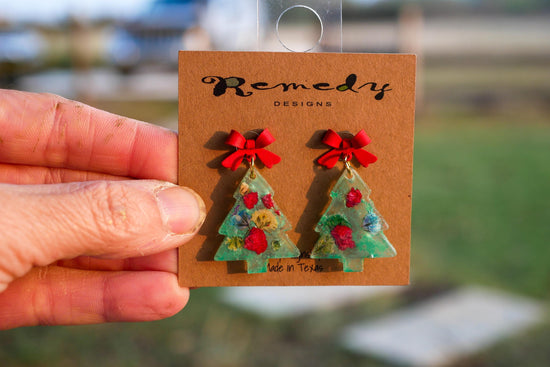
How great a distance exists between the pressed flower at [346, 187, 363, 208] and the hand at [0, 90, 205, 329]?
43 centimetres

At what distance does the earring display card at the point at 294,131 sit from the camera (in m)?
1.44

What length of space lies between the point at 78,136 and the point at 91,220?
1.17 feet

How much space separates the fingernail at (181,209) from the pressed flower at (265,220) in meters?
0.16

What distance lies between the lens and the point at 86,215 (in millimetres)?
1320

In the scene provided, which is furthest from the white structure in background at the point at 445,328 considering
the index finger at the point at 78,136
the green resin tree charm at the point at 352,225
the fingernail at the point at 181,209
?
the index finger at the point at 78,136

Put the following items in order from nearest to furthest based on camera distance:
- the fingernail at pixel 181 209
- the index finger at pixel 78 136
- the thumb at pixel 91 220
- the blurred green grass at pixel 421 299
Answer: the thumb at pixel 91 220 → the fingernail at pixel 181 209 → the index finger at pixel 78 136 → the blurred green grass at pixel 421 299

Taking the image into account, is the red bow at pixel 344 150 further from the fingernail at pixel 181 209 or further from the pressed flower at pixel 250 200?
the fingernail at pixel 181 209

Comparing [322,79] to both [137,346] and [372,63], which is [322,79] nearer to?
[372,63]

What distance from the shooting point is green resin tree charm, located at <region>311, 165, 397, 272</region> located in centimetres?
145

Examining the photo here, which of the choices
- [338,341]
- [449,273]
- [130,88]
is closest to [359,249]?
[338,341]

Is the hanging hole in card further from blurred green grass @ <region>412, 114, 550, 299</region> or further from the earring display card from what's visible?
blurred green grass @ <region>412, 114, 550, 299</region>

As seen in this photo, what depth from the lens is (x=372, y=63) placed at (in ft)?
4.78

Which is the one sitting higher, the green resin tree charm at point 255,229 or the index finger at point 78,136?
the index finger at point 78,136

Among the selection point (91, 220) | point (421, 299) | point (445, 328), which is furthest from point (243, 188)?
point (421, 299)
